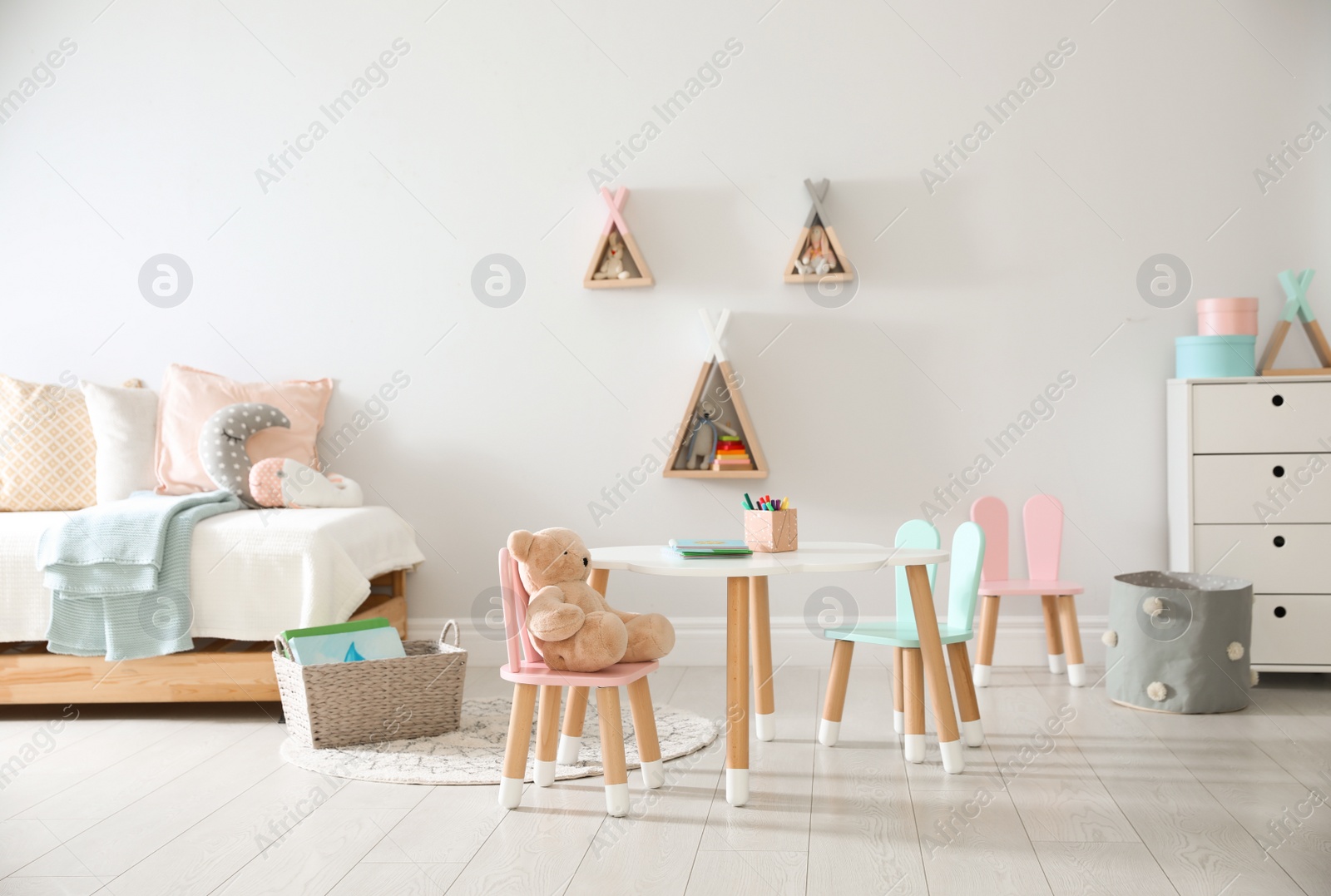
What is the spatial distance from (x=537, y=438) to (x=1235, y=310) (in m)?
2.14

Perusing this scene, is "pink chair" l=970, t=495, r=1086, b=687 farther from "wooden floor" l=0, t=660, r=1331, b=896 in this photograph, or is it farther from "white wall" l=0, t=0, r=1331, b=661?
"wooden floor" l=0, t=660, r=1331, b=896

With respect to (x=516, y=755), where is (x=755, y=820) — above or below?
below

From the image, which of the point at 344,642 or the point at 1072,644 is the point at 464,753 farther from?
the point at 1072,644

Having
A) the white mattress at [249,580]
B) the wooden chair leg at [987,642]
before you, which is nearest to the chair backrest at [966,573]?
the wooden chair leg at [987,642]

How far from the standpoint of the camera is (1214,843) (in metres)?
1.80

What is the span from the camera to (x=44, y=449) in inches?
127

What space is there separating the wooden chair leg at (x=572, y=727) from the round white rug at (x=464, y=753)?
0.02m

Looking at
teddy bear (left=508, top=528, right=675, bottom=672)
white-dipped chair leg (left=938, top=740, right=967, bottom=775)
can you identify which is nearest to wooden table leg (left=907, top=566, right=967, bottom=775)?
white-dipped chair leg (left=938, top=740, right=967, bottom=775)

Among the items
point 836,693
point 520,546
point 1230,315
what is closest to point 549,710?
point 520,546

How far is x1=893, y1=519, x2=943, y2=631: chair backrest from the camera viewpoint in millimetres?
2439

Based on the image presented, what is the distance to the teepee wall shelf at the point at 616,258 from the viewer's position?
3.25 meters

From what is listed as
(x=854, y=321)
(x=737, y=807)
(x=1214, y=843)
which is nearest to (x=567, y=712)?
(x=737, y=807)

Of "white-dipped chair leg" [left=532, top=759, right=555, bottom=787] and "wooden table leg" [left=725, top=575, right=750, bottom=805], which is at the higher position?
"wooden table leg" [left=725, top=575, right=750, bottom=805]

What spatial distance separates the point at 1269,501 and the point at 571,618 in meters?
2.14
